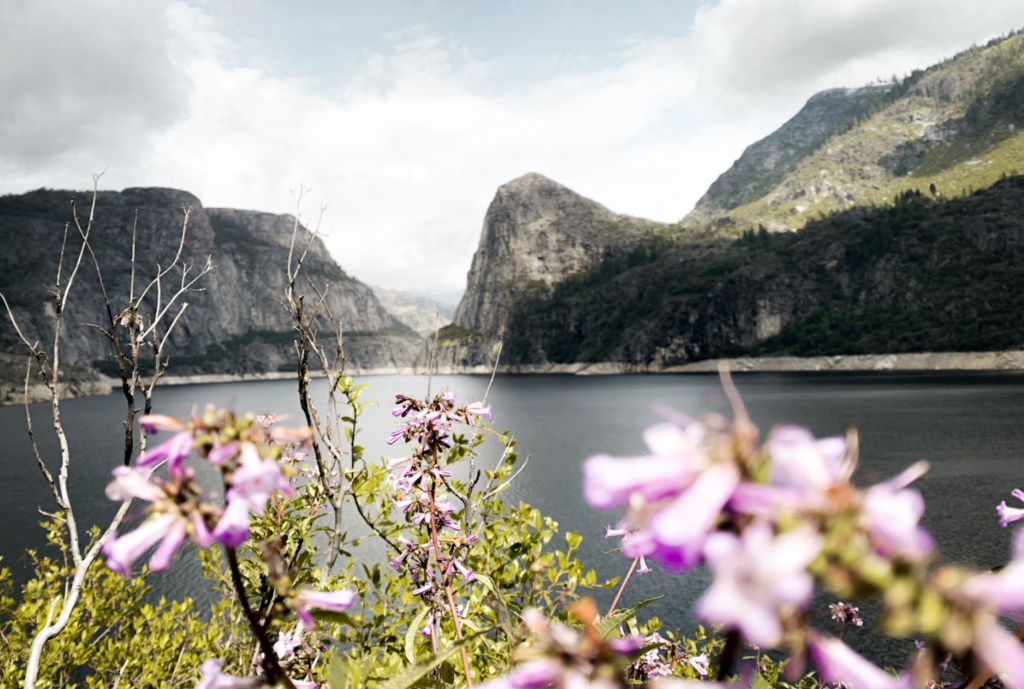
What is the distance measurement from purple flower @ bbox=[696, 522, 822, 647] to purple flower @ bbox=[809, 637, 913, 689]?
23 cm

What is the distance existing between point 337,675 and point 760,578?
138 centimetres

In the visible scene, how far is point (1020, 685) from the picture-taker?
41.0 inches

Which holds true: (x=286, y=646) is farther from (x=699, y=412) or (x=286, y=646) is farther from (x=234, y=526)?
(x=699, y=412)

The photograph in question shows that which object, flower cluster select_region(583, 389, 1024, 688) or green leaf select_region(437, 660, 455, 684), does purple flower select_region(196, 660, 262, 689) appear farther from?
green leaf select_region(437, 660, 455, 684)

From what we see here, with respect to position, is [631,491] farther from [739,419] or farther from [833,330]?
[833,330]

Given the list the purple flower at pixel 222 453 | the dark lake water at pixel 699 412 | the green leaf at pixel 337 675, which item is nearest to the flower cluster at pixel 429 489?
the dark lake water at pixel 699 412

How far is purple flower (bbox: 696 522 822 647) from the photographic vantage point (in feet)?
2.64

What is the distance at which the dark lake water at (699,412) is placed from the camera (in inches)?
1187

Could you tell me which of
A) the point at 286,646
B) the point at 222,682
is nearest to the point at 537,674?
the point at 222,682

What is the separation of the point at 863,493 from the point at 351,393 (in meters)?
4.39

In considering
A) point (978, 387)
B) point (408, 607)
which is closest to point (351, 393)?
point (408, 607)

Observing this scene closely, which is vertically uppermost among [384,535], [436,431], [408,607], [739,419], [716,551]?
[739,419]

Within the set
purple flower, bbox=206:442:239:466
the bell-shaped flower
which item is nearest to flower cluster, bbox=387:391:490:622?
purple flower, bbox=206:442:239:466

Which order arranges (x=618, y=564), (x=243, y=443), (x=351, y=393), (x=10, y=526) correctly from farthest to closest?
(x=10, y=526) → (x=618, y=564) → (x=351, y=393) → (x=243, y=443)
